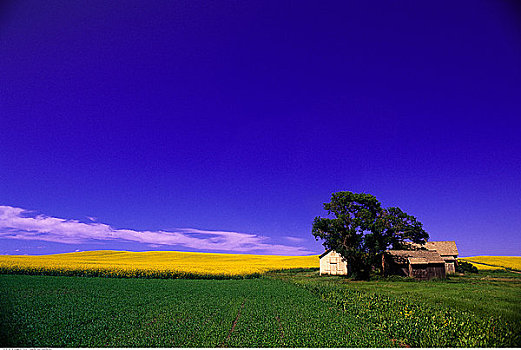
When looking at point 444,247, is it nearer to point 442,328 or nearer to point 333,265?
point 333,265

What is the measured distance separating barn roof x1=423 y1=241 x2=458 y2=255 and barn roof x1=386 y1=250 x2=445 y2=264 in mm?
11319

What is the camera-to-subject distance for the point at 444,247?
157ft

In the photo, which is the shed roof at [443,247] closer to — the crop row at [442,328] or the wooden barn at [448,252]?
the wooden barn at [448,252]

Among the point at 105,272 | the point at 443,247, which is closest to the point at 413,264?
the point at 443,247

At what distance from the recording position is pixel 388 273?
3759cm

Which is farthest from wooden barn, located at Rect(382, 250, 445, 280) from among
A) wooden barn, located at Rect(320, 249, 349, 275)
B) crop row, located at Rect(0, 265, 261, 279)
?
crop row, located at Rect(0, 265, 261, 279)

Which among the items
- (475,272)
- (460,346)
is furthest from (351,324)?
(475,272)

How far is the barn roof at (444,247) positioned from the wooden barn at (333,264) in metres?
19.0

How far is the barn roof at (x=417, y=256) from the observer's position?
36594mm

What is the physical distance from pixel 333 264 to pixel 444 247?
22920 mm

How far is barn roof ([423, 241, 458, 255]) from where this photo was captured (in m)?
46.9

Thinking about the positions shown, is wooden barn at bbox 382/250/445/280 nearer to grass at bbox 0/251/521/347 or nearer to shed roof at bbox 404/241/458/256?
shed roof at bbox 404/241/458/256

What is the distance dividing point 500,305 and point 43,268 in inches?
1630

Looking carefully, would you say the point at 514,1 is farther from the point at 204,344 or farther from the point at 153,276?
the point at 153,276
